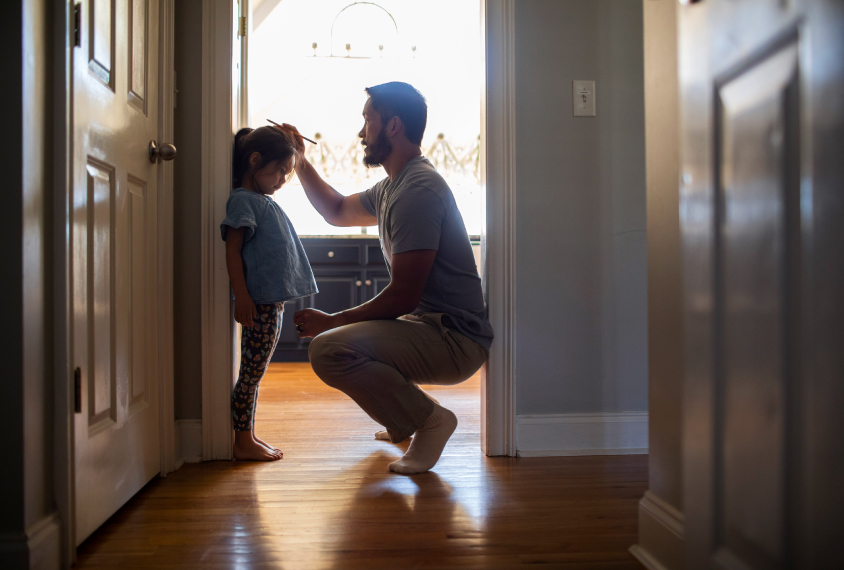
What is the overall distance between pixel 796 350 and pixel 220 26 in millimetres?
1684

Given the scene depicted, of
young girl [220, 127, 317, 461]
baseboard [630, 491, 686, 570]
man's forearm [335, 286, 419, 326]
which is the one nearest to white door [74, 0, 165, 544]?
young girl [220, 127, 317, 461]

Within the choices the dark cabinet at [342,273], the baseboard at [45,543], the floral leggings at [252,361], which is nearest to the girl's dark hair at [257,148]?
the floral leggings at [252,361]

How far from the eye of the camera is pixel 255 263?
1.73 meters

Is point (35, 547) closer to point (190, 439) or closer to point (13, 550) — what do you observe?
point (13, 550)

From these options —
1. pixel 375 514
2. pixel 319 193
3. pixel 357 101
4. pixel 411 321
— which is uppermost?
pixel 357 101

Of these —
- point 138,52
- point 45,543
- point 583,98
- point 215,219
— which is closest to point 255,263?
point 215,219

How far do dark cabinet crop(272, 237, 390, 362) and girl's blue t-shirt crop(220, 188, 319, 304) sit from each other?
2165mm

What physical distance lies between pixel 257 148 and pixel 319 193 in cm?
32

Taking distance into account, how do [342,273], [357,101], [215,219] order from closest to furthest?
[215,219]
[342,273]
[357,101]

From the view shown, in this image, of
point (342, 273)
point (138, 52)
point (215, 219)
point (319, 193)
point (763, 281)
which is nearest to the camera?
point (763, 281)

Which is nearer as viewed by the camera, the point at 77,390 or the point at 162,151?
the point at 77,390

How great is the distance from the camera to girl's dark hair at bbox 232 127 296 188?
1.77 meters

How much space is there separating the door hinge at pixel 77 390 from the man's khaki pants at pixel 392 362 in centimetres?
65

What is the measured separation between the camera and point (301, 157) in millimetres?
1961
